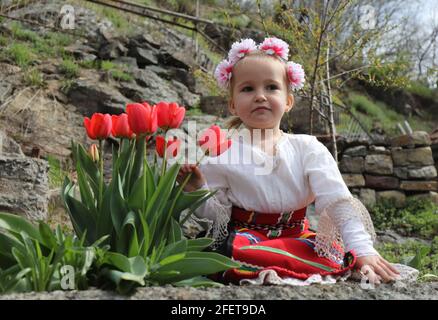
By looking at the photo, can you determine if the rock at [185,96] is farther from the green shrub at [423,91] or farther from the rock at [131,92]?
the green shrub at [423,91]

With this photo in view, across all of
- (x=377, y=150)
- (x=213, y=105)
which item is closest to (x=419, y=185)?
(x=377, y=150)

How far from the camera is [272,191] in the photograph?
1783 mm

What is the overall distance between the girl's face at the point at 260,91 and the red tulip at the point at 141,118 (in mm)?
528

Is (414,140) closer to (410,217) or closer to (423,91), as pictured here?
(410,217)

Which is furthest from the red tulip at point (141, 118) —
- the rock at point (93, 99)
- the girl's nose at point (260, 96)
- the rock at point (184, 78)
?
the rock at point (184, 78)

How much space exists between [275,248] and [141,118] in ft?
2.02

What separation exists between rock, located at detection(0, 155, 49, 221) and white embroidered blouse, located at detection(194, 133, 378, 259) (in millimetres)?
1025

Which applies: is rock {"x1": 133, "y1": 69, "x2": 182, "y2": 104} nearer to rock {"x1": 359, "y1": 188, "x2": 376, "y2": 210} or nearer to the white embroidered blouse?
rock {"x1": 359, "y1": 188, "x2": 376, "y2": 210}

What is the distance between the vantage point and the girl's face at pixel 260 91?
6.03ft

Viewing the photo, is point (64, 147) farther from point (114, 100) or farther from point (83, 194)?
point (83, 194)

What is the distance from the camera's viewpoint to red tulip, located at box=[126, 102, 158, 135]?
138 cm

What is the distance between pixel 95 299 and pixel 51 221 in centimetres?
215

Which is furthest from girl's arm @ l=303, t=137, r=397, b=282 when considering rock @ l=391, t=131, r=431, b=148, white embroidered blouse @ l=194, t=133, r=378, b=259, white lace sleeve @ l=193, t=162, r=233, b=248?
rock @ l=391, t=131, r=431, b=148

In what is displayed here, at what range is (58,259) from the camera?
1107mm
